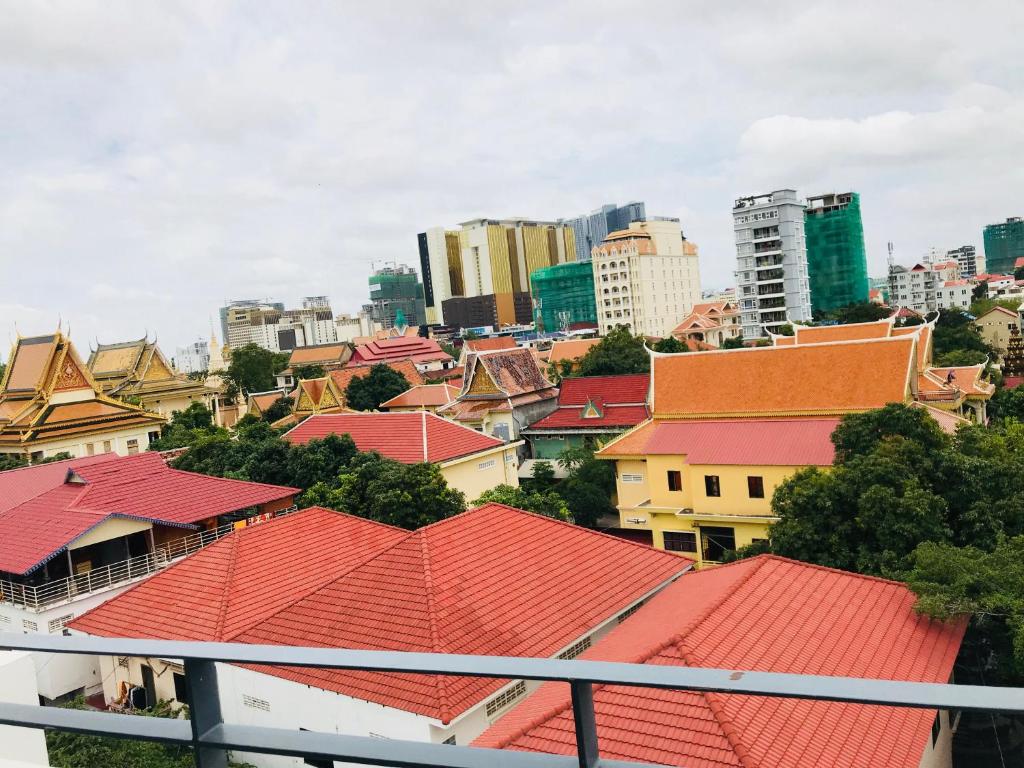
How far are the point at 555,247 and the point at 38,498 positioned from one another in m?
117

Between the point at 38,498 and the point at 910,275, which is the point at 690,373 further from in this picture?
the point at 910,275

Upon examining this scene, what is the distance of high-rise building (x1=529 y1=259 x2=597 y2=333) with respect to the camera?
9794 cm

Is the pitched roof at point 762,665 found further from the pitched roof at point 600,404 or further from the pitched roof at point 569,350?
the pitched roof at point 569,350

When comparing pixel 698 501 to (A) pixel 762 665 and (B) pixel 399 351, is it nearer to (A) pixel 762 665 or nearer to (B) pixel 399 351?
(A) pixel 762 665

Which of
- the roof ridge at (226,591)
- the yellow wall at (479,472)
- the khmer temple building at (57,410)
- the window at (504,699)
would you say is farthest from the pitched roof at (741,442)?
the khmer temple building at (57,410)

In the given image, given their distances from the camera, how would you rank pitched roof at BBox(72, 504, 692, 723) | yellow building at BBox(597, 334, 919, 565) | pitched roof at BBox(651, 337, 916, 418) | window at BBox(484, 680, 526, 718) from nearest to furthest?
window at BBox(484, 680, 526, 718) → pitched roof at BBox(72, 504, 692, 723) → yellow building at BBox(597, 334, 919, 565) → pitched roof at BBox(651, 337, 916, 418)

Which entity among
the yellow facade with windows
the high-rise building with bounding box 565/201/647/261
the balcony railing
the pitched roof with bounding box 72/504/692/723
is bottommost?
the yellow facade with windows

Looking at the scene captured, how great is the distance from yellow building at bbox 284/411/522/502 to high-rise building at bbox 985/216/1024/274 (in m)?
119

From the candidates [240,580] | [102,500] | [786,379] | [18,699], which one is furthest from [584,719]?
[786,379]

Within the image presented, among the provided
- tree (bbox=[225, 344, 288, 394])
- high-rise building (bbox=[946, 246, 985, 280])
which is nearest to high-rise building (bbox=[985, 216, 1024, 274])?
high-rise building (bbox=[946, 246, 985, 280])

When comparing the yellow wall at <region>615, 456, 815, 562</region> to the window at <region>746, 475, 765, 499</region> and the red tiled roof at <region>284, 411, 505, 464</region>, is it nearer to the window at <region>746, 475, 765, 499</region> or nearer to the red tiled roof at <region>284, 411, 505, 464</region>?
the window at <region>746, 475, 765, 499</region>

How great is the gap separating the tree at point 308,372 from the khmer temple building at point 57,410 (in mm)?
27148

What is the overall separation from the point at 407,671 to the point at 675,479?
18.4 metres

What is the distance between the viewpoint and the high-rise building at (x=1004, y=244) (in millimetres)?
122438
